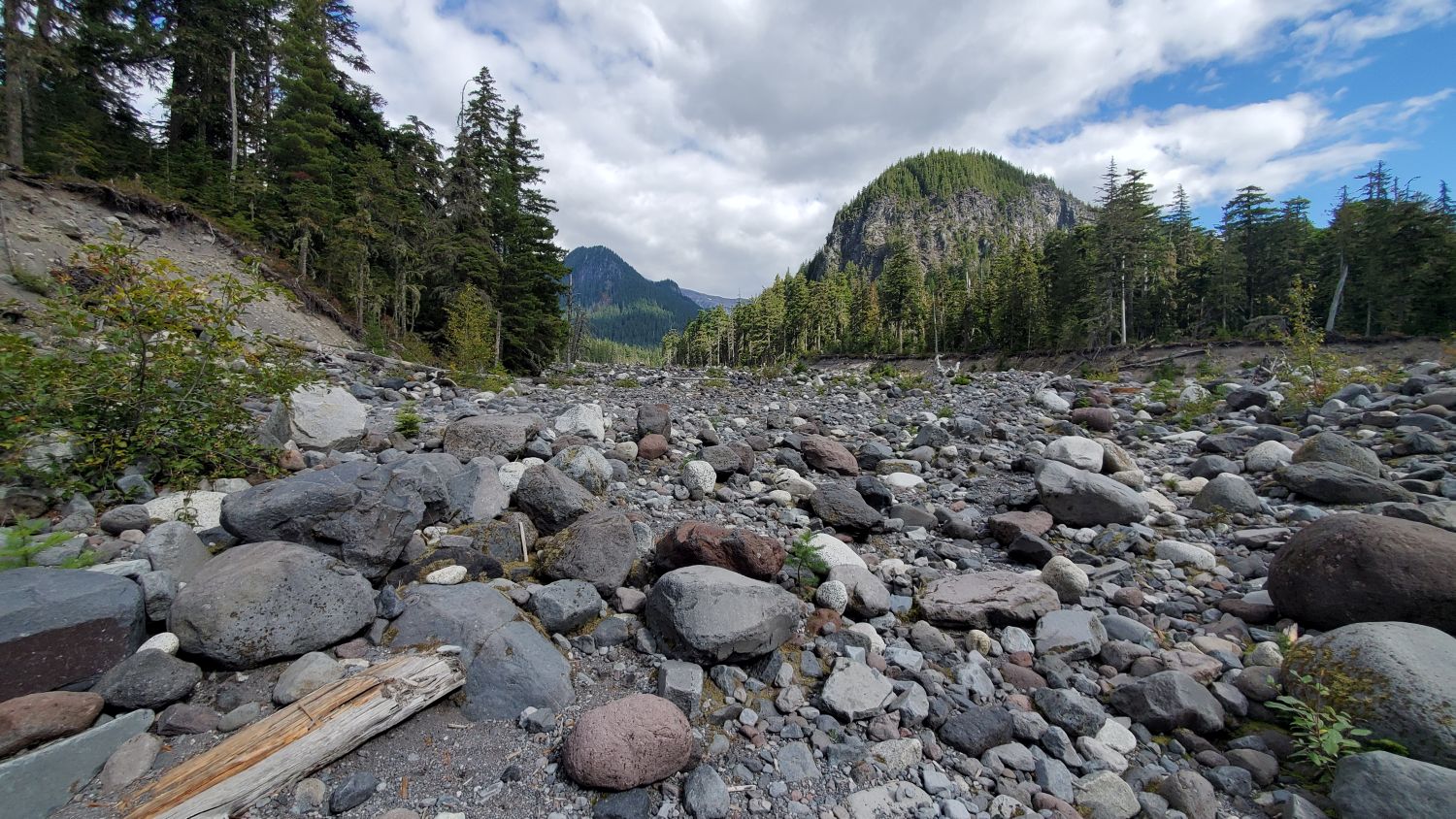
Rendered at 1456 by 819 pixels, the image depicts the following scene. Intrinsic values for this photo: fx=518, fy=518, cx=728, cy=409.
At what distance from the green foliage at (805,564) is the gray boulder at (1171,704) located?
2218 mm

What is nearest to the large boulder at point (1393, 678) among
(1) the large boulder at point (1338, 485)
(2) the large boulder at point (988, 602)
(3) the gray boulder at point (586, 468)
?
(2) the large boulder at point (988, 602)

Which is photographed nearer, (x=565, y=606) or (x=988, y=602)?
(x=565, y=606)

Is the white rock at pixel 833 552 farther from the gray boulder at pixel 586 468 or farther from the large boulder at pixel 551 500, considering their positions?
the gray boulder at pixel 586 468

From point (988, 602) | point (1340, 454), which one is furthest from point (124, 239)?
point (1340, 454)

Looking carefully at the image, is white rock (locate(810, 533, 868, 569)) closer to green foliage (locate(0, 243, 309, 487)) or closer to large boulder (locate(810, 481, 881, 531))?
large boulder (locate(810, 481, 881, 531))

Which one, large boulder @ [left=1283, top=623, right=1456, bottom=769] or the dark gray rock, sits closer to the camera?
large boulder @ [left=1283, top=623, right=1456, bottom=769]

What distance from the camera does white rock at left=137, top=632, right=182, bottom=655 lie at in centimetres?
306

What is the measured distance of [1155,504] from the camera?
673 centimetres

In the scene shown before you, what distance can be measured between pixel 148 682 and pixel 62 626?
51 cm

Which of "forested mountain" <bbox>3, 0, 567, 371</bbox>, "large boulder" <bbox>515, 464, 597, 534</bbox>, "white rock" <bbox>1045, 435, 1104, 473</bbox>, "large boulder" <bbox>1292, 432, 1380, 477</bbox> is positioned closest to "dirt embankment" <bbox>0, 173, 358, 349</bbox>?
"forested mountain" <bbox>3, 0, 567, 371</bbox>

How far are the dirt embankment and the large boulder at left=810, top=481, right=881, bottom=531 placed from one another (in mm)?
11055

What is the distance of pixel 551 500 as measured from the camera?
5398mm

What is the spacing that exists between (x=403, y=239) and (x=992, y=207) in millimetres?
198129

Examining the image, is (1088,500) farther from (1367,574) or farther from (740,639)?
(740,639)
